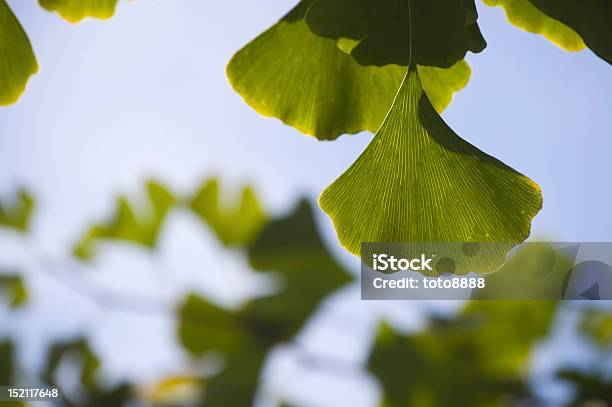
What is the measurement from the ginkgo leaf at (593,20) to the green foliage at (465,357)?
1.38 meters

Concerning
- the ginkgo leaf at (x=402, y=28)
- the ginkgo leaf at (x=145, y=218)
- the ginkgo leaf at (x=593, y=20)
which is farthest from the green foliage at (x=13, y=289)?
the ginkgo leaf at (x=593, y=20)

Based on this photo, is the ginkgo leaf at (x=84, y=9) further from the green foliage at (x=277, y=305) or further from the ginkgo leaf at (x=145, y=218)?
the ginkgo leaf at (x=145, y=218)

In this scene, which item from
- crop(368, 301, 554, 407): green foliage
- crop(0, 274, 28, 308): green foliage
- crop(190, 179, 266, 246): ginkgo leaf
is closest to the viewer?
crop(368, 301, 554, 407): green foliage

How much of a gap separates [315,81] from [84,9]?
0.24m

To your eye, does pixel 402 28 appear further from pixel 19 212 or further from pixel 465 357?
pixel 19 212

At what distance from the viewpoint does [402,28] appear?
1.48 ft

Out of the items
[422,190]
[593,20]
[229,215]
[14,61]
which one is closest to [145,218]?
[229,215]

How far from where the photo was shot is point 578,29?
0.44 m

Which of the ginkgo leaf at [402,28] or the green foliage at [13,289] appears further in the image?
the green foliage at [13,289]

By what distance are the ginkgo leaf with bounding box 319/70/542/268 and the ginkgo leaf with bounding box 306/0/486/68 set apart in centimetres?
4

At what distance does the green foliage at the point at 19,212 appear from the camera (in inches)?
86.4

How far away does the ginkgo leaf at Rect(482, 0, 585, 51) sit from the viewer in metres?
0.50

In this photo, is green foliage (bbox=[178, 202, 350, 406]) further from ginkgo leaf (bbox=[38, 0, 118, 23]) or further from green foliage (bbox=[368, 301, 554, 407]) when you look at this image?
ginkgo leaf (bbox=[38, 0, 118, 23])

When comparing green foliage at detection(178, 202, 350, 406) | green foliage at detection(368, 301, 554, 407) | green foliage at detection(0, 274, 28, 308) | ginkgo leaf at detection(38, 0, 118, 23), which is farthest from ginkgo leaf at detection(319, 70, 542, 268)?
green foliage at detection(0, 274, 28, 308)
